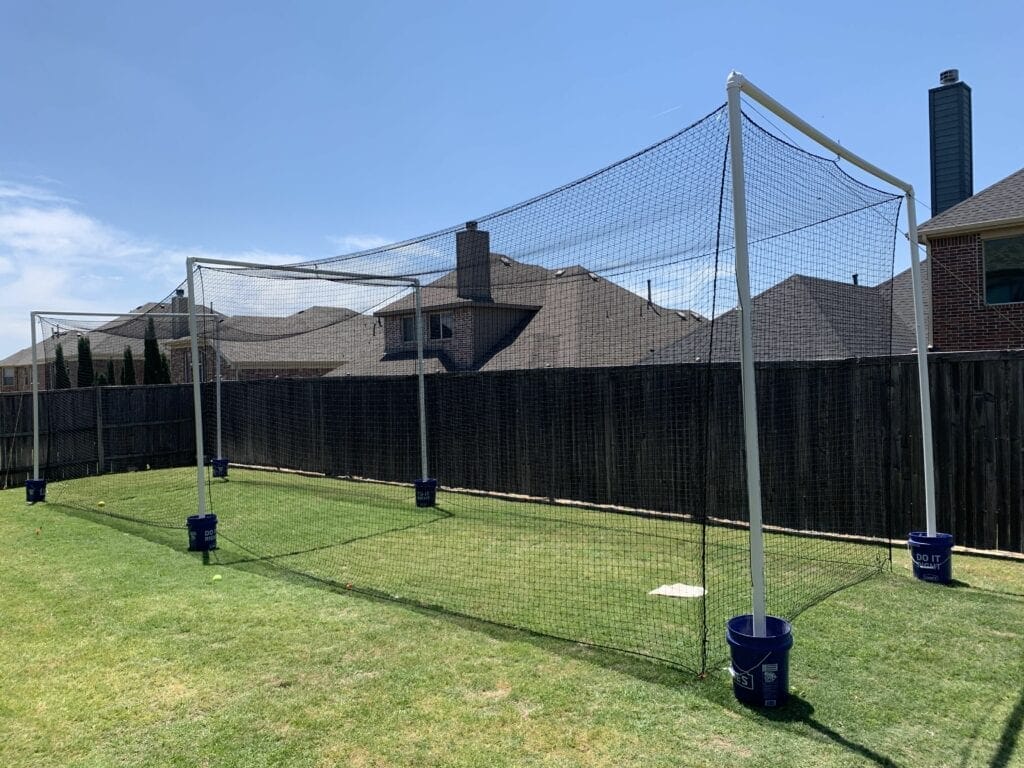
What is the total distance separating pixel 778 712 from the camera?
10.8 feet

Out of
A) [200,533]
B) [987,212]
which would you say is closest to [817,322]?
[987,212]

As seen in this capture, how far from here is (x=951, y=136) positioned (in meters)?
14.0

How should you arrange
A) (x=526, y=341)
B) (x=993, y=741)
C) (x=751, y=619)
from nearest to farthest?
(x=993, y=741), (x=751, y=619), (x=526, y=341)

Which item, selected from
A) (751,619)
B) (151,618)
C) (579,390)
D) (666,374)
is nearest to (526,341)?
(579,390)

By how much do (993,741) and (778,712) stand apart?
0.82m

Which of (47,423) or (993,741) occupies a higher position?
(47,423)

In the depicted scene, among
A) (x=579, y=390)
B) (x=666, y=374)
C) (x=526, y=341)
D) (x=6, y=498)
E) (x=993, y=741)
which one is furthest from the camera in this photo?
(x=526, y=341)

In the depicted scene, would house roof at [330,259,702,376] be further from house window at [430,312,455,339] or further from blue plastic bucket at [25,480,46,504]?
house window at [430,312,455,339]

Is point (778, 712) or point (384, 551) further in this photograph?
point (384, 551)

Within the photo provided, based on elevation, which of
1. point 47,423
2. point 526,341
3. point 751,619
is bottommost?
point 751,619

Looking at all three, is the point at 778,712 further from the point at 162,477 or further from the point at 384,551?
the point at 162,477

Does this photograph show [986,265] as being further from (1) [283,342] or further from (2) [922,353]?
(1) [283,342]

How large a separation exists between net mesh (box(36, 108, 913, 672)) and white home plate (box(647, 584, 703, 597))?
7 cm

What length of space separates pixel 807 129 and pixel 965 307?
9.47m
